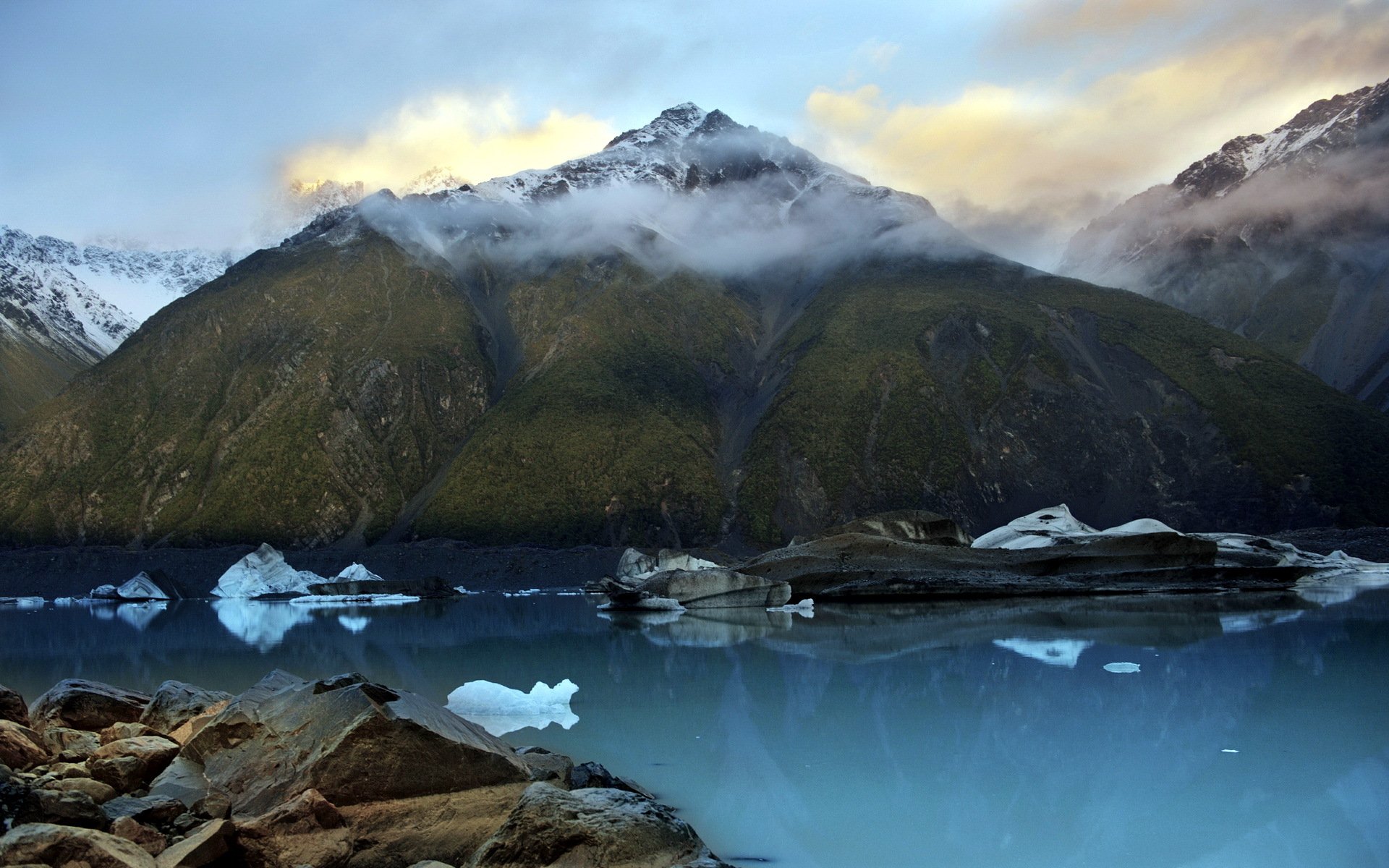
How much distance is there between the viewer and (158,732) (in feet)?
49.6

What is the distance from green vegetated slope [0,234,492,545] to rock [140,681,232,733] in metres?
103

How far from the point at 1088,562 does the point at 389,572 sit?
200ft

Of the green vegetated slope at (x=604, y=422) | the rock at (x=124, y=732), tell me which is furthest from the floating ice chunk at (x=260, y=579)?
the rock at (x=124, y=732)

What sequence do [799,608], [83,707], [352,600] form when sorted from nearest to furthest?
1. [83,707]
2. [799,608]
3. [352,600]

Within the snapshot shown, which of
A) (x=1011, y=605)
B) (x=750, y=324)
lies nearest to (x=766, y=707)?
(x=1011, y=605)

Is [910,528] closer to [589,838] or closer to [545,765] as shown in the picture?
[545,765]

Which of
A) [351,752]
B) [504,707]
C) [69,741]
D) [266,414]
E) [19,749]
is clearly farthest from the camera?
[266,414]

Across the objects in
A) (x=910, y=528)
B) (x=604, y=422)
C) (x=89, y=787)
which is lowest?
(x=910, y=528)

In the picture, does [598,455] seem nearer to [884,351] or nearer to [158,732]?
[884,351]

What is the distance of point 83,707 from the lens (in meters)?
16.0

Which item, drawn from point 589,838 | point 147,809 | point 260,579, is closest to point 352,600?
point 260,579

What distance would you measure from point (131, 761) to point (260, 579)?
71.9 meters

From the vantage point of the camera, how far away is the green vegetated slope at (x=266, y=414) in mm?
117250

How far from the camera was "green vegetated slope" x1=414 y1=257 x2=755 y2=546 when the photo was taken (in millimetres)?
108875
